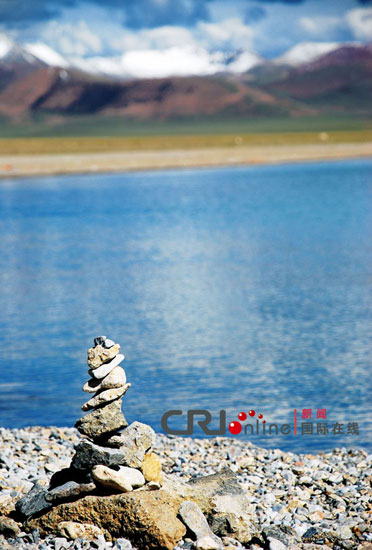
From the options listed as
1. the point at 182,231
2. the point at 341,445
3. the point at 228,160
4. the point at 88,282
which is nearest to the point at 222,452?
the point at 341,445

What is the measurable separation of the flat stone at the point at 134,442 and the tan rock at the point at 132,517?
372 mm

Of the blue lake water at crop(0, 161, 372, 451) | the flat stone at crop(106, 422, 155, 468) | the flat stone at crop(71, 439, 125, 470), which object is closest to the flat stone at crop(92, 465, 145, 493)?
the flat stone at crop(71, 439, 125, 470)

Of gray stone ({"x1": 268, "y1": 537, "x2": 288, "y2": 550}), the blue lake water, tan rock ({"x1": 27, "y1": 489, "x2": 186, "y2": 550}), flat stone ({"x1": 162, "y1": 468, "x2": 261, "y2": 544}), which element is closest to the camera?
tan rock ({"x1": 27, "y1": 489, "x2": 186, "y2": 550})

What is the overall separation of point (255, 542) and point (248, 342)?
33.6ft

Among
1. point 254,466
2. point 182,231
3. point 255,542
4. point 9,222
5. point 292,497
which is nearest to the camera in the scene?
point 255,542

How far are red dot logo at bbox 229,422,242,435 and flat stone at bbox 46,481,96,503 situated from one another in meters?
4.82

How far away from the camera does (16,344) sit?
63.7 ft

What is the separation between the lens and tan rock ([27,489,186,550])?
8.14m

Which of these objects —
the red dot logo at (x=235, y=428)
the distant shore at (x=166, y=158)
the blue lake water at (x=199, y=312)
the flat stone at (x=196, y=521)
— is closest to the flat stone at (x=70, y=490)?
the flat stone at (x=196, y=521)

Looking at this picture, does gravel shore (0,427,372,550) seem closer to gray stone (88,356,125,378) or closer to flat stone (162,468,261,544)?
flat stone (162,468,261,544)

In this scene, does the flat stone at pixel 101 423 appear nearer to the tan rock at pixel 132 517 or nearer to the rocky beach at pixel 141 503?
the rocky beach at pixel 141 503

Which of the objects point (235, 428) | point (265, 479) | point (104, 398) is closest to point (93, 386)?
point (104, 398)

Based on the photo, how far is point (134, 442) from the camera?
8.84 m

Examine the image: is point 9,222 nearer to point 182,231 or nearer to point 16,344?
point 182,231
